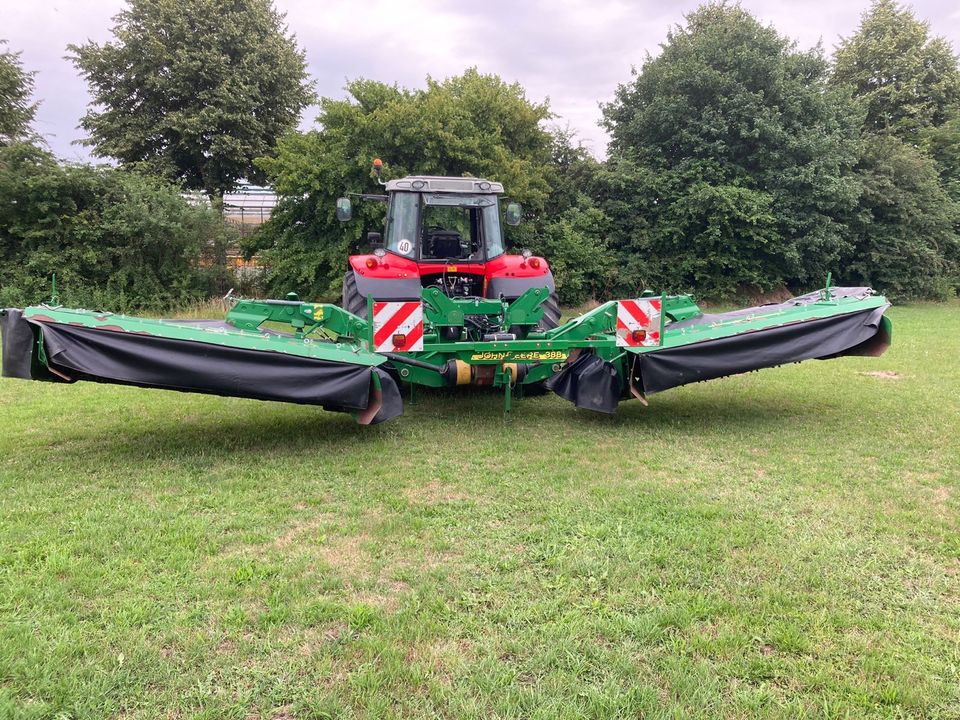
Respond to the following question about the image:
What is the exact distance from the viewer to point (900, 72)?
826 inches

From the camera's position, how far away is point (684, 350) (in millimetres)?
5000

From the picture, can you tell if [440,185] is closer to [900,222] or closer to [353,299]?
[353,299]

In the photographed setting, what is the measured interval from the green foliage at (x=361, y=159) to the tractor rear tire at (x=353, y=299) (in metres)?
7.56

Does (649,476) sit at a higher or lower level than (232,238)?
lower

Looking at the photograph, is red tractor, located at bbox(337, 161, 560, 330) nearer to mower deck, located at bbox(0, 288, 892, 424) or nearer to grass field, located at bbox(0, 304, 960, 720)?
mower deck, located at bbox(0, 288, 892, 424)

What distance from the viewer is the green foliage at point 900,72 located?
67.4 feet

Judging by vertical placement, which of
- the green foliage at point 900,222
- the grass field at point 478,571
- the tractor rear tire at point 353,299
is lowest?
the grass field at point 478,571

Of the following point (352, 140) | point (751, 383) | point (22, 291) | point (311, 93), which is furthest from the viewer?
point (311, 93)

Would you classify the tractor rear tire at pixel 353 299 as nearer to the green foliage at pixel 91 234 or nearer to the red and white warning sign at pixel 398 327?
the red and white warning sign at pixel 398 327

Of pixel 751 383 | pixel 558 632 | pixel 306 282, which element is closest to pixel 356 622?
pixel 558 632

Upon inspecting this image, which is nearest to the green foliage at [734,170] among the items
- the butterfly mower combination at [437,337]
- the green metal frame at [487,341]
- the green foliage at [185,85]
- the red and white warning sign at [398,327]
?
the green foliage at [185,85]

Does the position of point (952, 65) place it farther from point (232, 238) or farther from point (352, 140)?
point (232, 238)

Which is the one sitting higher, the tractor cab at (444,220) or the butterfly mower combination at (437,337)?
the tractor cab at (444,220)

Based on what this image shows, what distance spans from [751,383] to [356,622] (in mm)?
5872
